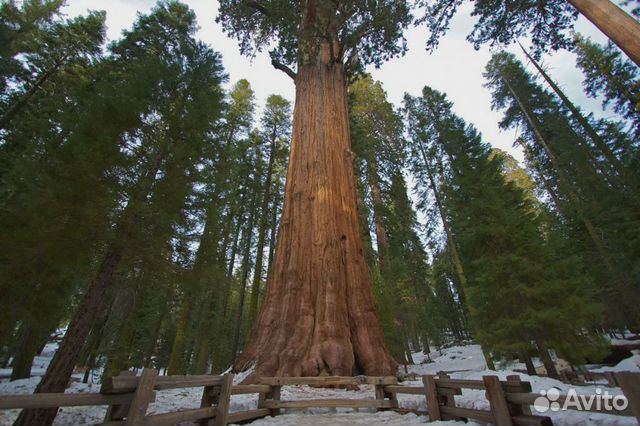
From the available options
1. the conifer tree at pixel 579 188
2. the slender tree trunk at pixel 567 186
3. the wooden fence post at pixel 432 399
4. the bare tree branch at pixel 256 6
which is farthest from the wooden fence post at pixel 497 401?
the slender tree trunk at pixel 567 186

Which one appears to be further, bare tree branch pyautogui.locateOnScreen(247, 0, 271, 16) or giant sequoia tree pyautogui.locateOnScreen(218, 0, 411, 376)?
bare tree branch pyautogui.locateOnScreen(247, 0, 271, 16)

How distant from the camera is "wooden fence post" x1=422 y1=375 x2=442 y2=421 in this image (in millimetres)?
3605

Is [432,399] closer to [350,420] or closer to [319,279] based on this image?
[350,420]

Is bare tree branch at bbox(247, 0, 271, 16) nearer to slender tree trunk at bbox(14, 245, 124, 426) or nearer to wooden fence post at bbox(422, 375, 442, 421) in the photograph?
slender tree trunk at bbox(14, 245, 124, 426)

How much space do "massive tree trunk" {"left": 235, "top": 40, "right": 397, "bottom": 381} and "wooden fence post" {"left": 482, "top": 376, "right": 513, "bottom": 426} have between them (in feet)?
8.24

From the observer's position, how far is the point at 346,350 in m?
5.24

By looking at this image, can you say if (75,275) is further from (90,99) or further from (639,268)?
(639,268)

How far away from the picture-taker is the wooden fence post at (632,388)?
1974 mm

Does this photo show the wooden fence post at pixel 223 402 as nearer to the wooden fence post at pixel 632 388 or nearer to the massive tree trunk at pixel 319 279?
the massive tree trunk at pixel 319 279

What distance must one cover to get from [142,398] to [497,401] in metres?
3.43

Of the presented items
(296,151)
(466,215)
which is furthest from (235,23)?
(466,215)

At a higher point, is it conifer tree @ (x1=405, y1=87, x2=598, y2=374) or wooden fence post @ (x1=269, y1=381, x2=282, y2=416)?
conifer tree @ (x1=405, y1=87, x2=598, y2=374)

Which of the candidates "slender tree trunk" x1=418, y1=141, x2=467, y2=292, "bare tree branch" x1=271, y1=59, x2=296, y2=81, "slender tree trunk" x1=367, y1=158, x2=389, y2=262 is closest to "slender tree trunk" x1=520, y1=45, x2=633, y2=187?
"slender tree trunk" x1=418, y1=141, x2=467, y2=292

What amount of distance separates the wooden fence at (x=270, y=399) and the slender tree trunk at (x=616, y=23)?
4.91 metres
